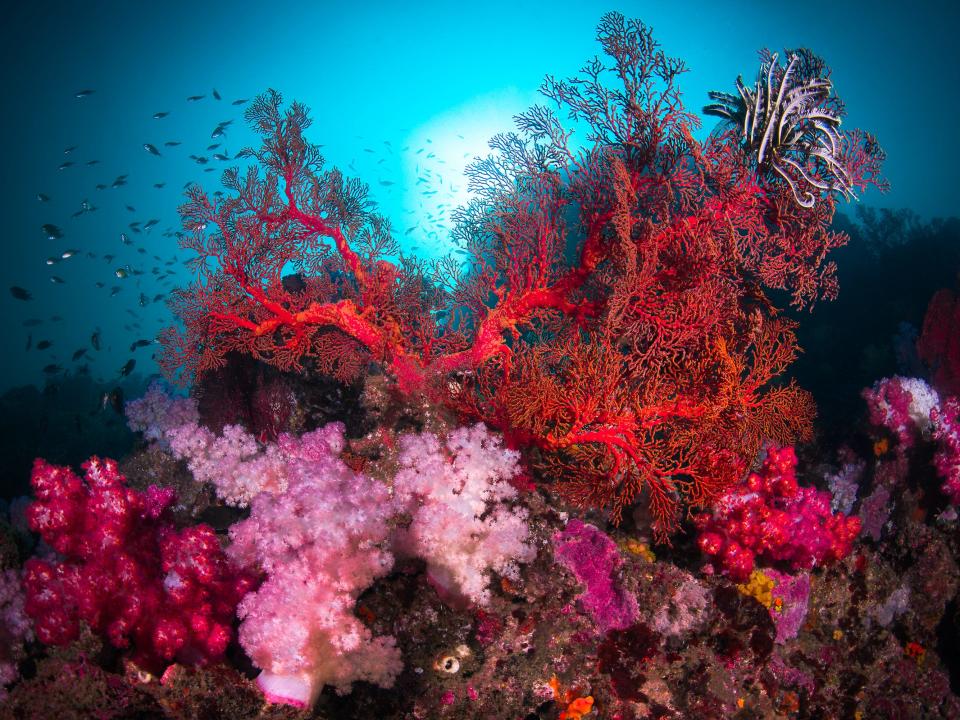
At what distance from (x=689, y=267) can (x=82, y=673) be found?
550cm

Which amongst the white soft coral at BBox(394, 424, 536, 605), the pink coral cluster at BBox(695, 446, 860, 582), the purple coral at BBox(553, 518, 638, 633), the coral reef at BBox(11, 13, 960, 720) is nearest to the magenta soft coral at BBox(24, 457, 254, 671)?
the coral reef at BBox(11, 13, 960, 720)

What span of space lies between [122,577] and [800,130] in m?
6.43

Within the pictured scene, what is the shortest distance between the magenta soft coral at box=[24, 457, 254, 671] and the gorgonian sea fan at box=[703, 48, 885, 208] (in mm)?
5553

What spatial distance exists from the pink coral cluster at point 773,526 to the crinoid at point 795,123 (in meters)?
2.66

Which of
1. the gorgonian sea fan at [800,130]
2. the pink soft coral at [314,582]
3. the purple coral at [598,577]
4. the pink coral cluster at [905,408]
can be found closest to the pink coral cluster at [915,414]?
the pink coral cluster at [905,408]

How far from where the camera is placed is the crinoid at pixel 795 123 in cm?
383

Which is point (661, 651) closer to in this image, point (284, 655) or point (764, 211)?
point (284, 655)

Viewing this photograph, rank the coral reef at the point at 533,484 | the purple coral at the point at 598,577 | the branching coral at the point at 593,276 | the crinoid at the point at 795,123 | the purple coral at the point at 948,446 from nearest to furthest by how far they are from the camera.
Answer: the coral reef at the point at 533,484, the purple coral at the point at 598,577, the crinoid at the point at 795,123, the branching coral at the point at 593,276, the purple coral at the point at 948,446

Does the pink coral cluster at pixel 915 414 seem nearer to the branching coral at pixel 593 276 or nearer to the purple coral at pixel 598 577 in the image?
the branching coral at pixel 593 276

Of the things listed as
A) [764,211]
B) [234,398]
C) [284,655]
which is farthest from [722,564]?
[234,398]

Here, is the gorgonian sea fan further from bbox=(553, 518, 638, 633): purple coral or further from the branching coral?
bbox=(553, 518, 638, 633): purple coral

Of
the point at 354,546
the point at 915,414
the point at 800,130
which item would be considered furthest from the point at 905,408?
the point at 354,546

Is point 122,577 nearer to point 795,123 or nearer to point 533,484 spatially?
point 533,484

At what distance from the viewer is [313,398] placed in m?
5.73
